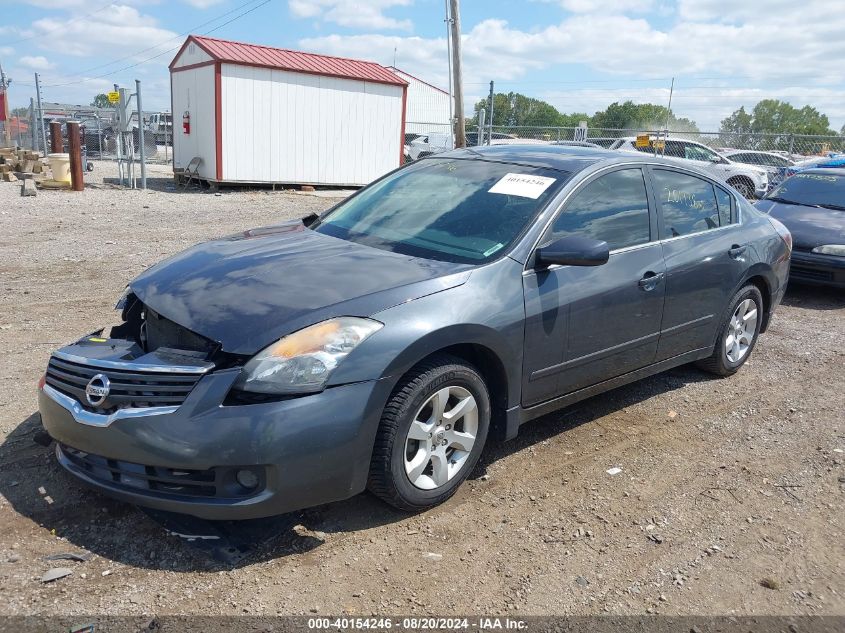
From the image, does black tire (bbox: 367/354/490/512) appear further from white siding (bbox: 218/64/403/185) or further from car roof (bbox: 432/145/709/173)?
white siding (bbox: 218/64/403/185)

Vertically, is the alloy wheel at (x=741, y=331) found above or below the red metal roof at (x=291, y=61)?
below

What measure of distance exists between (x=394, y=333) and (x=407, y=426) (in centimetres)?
42

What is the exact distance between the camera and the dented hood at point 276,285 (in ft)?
9.80

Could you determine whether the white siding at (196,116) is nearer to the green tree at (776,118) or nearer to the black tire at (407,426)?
the black tire at (407,426)

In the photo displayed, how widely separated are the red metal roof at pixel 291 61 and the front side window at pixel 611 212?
14.4 meters

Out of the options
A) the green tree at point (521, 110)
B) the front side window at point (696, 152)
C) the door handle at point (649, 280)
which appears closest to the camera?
the door handle at point (649, 280)

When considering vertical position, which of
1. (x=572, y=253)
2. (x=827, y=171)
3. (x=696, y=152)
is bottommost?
(x=572, y=253)

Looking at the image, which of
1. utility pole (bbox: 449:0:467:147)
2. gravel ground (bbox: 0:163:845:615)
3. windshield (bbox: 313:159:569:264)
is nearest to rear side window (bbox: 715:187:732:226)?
gravel ground (bbox: 0:163:845:615)

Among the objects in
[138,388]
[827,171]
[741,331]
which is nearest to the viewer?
[138,388]

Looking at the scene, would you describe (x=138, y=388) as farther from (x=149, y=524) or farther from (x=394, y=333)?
(x=394, y=333)

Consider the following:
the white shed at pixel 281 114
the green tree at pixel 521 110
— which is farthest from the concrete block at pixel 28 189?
the green tree at pixel 521 110

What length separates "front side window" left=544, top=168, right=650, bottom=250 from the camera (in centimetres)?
396

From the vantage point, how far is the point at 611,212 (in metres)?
4.21

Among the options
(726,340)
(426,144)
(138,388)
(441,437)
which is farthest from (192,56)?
(441,437)
